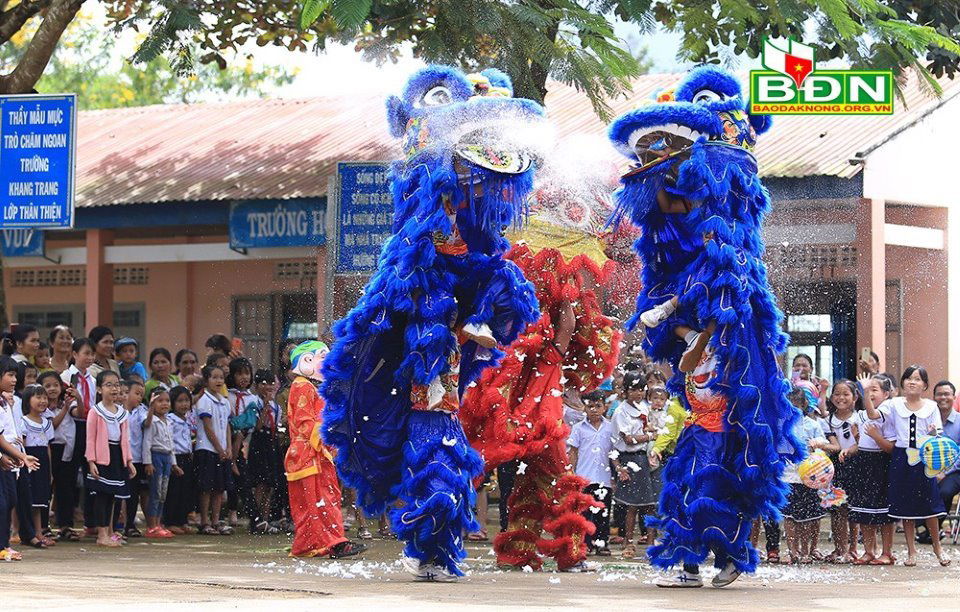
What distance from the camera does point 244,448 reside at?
13.0 m

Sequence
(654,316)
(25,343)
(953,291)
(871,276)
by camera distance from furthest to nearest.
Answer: (953,291)
(871,276)
(25,343)
(654,316)

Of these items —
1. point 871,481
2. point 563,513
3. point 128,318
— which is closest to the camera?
point 563,513

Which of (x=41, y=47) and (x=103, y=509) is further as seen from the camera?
(x=41, y=47)

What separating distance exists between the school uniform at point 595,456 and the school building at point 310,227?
239 cm

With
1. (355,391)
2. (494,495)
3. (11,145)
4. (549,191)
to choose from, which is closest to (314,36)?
(11,145)

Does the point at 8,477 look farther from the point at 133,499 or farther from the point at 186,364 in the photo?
the point at 186,364

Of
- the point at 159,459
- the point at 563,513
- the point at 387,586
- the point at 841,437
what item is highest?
the point at 841,437

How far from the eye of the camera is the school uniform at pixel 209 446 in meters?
12.6

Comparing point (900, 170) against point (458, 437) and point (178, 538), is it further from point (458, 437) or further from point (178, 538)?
point (458, 437)

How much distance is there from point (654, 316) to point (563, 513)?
5.40 ft

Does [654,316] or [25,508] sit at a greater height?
[654,316]

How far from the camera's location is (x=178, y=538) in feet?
40.0

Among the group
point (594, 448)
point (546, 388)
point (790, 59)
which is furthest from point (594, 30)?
point (546, 388)

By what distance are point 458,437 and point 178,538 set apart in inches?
196
